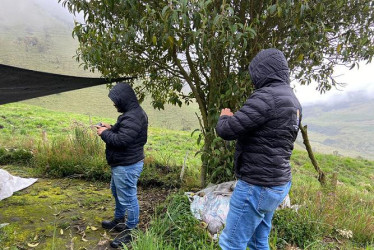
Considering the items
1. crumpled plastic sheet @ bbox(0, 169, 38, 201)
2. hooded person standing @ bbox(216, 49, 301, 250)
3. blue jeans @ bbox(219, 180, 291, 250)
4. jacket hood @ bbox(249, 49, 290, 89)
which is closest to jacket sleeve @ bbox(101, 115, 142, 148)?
hooded person standing @ bbox(216, 49, 301, 250)

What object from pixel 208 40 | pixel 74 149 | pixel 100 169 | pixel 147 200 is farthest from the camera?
pixel 74 149

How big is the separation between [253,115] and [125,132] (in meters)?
1.24

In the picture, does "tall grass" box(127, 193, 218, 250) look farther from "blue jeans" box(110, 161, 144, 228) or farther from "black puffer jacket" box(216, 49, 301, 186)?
"black puffer jacket" box(216, 49, 301, 186)

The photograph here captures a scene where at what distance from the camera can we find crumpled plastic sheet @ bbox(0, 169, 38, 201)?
3.70 metres

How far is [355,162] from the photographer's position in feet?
36.3

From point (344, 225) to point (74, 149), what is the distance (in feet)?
14.4

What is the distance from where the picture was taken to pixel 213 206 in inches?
110

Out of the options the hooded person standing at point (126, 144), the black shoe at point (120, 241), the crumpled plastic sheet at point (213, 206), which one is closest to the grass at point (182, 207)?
the crumpled plastic sheet at point (213, 206)

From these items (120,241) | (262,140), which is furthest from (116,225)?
(262,140)

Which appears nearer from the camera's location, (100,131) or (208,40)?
(208,40)

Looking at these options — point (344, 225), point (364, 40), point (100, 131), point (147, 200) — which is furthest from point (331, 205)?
point (100, 131)

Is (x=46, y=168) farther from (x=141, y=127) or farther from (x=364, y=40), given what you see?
(x=364, y=40)

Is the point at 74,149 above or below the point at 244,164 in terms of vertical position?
below

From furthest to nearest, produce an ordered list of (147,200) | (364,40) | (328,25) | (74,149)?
(74,149) → (147,200) → (328,25) → (364,40)
